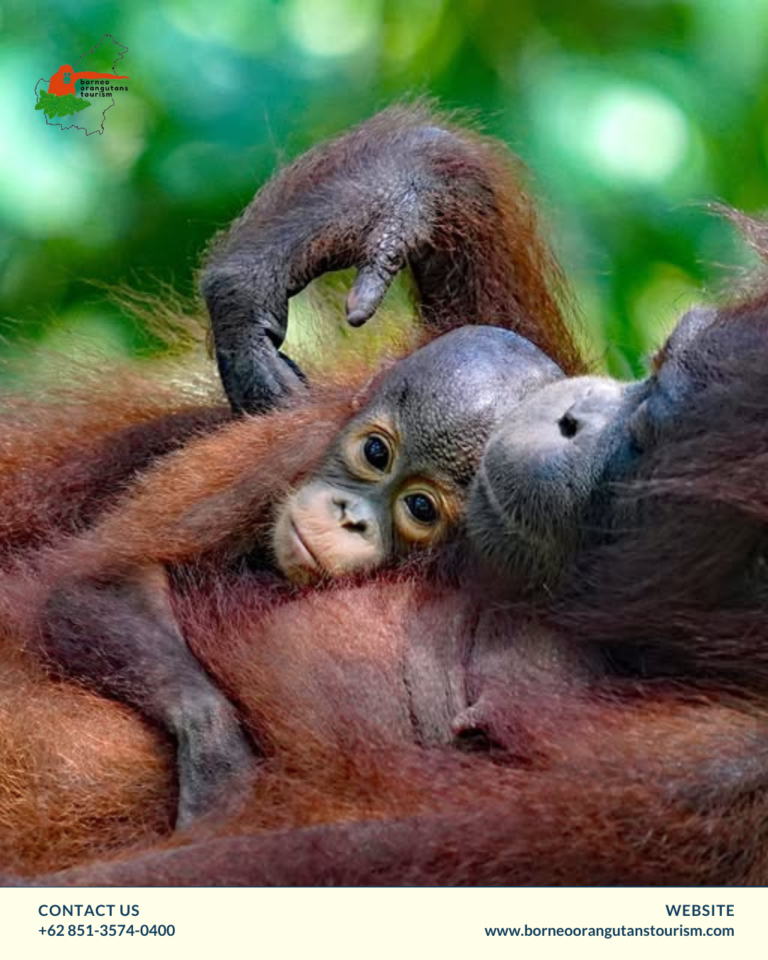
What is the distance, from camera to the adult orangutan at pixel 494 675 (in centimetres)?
151

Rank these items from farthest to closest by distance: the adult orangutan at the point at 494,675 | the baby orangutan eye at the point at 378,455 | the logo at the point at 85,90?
the logo at the point at 85,90
the baby orangutan eye at the point at 378,455
the adult orangutan at the point at 494,675

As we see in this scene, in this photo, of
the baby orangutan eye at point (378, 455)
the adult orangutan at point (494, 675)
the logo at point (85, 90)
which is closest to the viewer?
the adult orangutan at point (494, 675)

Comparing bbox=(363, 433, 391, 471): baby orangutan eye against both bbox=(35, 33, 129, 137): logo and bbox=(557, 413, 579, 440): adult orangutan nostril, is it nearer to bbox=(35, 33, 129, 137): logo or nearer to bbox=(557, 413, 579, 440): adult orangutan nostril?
bbox=(557, 413, 579, 440): adult orangutan nostril

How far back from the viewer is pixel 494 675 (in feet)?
5.86

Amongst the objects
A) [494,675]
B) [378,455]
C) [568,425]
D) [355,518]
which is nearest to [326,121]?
[378,455]

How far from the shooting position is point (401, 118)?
2539mm

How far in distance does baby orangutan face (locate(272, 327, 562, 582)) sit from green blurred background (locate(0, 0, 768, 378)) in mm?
776

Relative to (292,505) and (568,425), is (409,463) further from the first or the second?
(568,425)

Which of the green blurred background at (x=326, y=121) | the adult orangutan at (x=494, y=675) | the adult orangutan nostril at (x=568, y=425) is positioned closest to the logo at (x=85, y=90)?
the green blurred background at (x=326, y=121)

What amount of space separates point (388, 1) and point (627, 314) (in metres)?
0.73

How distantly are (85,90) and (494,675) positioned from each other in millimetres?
1567

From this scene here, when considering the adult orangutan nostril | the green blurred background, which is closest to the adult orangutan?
the adult orangutan nostril

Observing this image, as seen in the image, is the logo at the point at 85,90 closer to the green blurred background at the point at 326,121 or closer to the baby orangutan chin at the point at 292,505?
the green blurred background at the point at 326,121
